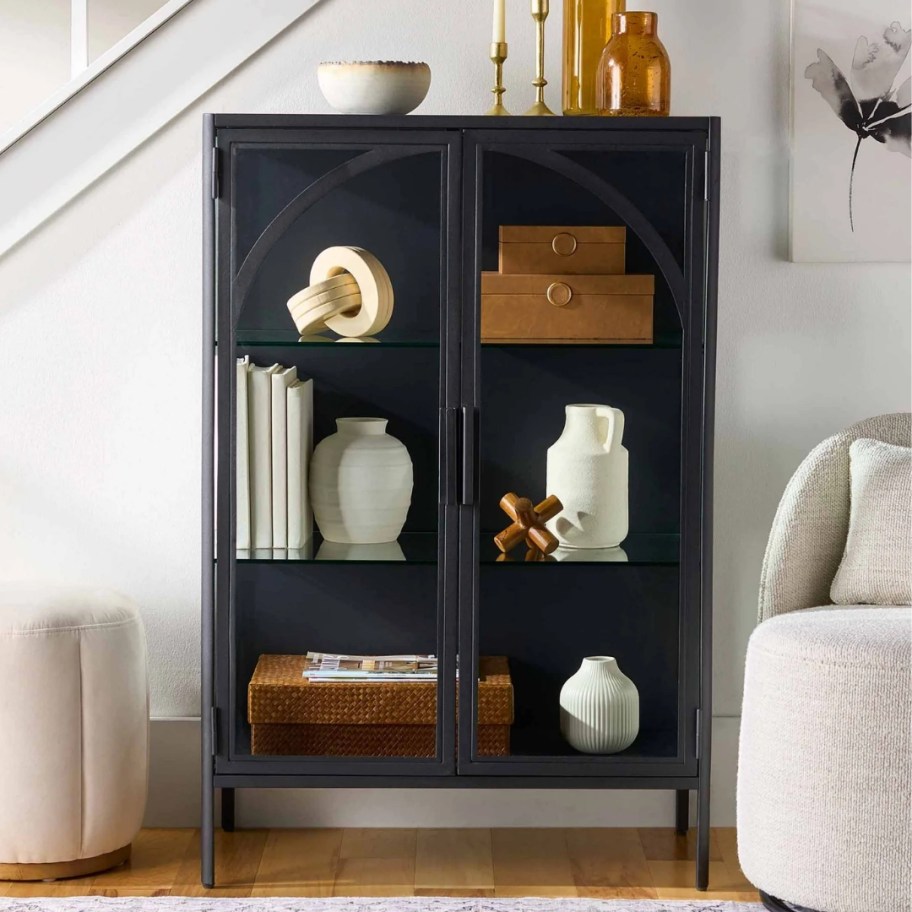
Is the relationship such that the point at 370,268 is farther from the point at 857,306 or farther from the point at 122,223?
the point at 857,306

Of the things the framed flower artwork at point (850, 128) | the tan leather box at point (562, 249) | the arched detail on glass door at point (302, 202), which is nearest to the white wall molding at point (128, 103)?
the arched detail on glass door at point (302, 202)

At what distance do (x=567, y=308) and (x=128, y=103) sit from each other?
1.08 m

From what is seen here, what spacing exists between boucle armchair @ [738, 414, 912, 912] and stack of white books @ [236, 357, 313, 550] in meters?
0.90

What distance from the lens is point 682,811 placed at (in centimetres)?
262

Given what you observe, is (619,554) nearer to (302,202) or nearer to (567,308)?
(567,308)

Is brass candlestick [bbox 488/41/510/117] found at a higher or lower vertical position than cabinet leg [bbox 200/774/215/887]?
higher

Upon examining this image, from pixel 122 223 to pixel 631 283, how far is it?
1129mm

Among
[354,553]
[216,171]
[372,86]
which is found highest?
[372,86]

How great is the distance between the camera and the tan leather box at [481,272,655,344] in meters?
2.22

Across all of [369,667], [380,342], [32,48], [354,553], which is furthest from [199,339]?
[32,48]

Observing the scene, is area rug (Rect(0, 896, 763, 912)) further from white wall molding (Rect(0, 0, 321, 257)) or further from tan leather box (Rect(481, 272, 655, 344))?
white wall molding (Rect(0, 0, 321, 257))

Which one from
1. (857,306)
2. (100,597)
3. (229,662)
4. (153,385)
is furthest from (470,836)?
(857,306)

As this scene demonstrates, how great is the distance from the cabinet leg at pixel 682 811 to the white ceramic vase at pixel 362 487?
0.92m

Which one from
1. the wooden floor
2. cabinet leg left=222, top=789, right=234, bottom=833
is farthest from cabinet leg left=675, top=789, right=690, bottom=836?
cabinet leg left=222, top=789, right=234, bottom=833
